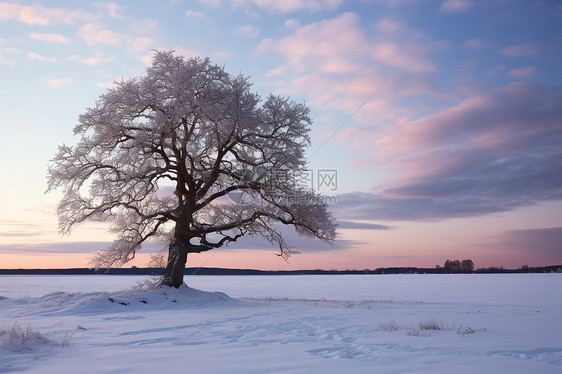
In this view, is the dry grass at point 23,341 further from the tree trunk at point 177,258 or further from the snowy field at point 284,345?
the tree trunk at point 177,258

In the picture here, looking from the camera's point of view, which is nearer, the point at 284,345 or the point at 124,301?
the point at 284,345

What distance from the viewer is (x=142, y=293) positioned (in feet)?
59.5

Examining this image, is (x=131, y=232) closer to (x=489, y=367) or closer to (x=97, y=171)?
(x=97, y=171)

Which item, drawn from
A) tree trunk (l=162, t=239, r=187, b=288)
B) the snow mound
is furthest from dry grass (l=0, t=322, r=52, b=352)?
tree trunk (l=162, t=239, r=187, b=288)

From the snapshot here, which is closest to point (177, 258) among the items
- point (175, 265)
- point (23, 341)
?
point (175, 265)

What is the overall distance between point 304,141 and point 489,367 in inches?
640

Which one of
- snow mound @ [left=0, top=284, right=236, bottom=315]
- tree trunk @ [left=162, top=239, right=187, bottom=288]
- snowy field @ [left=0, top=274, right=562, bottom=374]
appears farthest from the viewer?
tree trunk @ [left=162, top=239, right=187, bottom=288]

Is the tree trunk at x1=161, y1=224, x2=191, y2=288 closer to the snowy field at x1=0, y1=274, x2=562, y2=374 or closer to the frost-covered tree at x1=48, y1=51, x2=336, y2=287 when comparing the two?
the frost-covered tree at x1=48, y1=51, x2=336, y2=287

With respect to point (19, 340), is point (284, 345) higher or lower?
lower

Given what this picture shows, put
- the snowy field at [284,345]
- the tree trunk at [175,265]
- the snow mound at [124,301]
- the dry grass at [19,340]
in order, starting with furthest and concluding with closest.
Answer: the tree trunk at [175,265], the snow mound at [124,301], the dry grass at [19,340], the snowy field at [284,345]

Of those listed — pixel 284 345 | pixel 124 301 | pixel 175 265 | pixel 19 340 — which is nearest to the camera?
pixel 19 340

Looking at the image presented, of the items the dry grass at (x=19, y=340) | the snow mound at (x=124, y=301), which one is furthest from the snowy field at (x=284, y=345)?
the snow mound at (x=124, y=301)

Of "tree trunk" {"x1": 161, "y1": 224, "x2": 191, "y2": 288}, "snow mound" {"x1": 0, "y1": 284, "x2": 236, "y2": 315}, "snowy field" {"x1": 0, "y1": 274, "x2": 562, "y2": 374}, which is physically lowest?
"snow mound" {"x1": 0, "y1": 284, "x2": 236, "y2": 315}

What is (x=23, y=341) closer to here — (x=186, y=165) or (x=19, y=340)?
(x=19, y=340)
